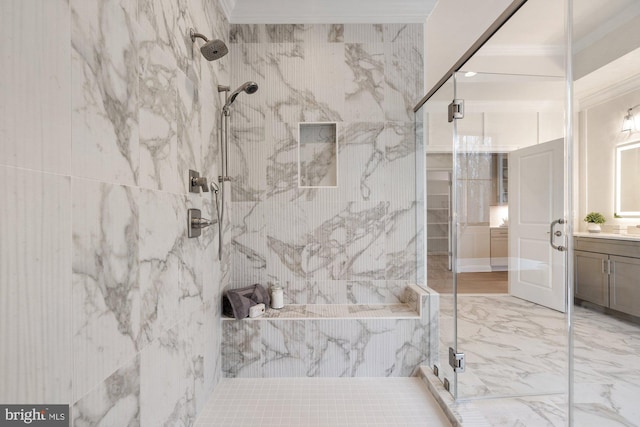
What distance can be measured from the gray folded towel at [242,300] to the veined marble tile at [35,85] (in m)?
1.50

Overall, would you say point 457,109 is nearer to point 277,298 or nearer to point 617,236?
point 617,236

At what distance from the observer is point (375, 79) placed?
8.11 feet

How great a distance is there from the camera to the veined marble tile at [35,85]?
67 centimetres

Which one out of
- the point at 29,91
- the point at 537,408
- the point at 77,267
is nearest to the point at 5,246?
the point at 77,267

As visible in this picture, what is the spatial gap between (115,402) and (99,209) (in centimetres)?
63

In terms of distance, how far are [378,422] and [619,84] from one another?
6.03 ft

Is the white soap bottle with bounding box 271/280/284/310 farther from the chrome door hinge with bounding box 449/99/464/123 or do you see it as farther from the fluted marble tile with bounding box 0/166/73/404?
the chrome door hinge with bounding box 449/99/464/123

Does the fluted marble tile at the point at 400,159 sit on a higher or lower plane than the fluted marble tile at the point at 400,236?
higher

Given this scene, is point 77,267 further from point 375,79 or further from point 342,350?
point 375,79

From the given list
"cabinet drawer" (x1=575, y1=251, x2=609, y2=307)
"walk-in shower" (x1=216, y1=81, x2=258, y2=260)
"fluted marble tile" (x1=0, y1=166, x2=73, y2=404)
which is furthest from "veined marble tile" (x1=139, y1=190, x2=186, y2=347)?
"cabinet drawer" (x1=575, y1=251, x2=609, y2=307)

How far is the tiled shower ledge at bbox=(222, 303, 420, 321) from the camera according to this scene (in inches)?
86.7

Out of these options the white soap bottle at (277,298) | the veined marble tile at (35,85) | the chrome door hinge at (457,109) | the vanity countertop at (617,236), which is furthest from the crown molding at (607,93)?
the white soap bottle at (277,298)

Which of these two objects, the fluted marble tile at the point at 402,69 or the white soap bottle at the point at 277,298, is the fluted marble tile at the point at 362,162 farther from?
the white soap bottle at the point at 277,298

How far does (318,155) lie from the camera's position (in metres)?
2.55
